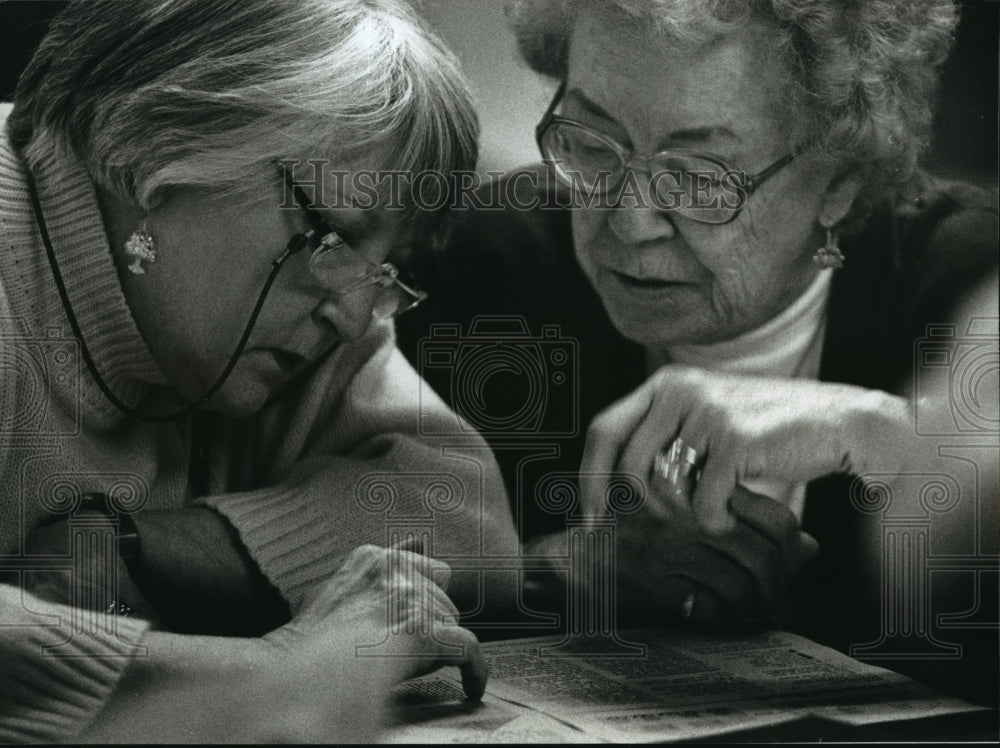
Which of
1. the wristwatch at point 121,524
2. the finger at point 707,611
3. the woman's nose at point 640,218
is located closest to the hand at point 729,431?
the finger at point 707,611

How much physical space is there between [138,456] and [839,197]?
3.71 feet

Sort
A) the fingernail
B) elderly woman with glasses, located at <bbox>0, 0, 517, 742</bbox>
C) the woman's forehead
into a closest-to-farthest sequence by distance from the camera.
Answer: elderly woman with glasses, located at <bbox>0, 0, 517, 742</bbox> → the woman's forehead → the fingernail

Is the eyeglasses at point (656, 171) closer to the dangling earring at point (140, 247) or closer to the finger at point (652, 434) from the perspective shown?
the finger at point (652, 434)

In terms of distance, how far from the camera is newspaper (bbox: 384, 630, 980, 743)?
1.78 meters

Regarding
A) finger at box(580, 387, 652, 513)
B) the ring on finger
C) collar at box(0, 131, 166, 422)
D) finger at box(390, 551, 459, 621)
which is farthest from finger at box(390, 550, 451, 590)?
collar at box(0, 131, 166, 422)

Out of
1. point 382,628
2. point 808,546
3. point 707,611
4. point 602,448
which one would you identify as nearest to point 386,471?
point 382,628

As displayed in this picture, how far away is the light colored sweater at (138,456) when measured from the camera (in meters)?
1.70

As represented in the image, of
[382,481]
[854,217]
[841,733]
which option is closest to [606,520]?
[382,481]

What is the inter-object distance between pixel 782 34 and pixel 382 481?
89 centimetres

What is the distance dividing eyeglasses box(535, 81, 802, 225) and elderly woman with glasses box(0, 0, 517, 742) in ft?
0.47

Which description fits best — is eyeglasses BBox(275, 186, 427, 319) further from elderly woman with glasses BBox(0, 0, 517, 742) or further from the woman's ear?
the woman's ear

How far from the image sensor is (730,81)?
1.80 metres

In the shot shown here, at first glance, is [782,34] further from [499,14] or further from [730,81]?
[499,14]

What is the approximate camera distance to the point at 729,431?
1.88m
